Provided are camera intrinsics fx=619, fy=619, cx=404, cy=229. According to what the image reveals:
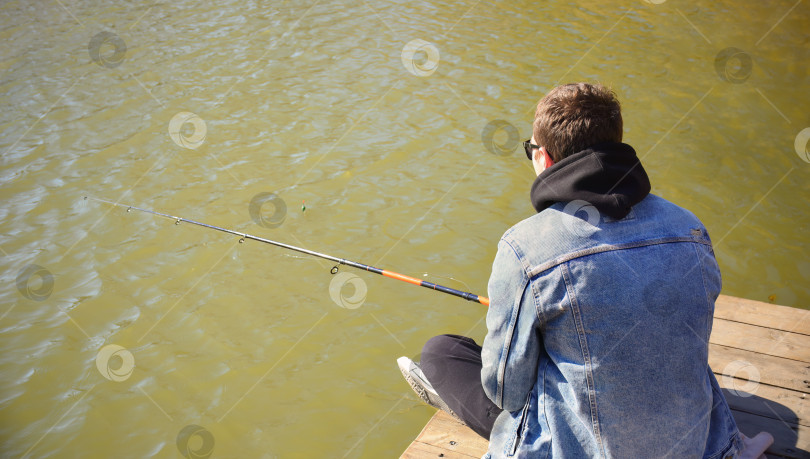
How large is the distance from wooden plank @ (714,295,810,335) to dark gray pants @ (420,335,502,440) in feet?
4.05

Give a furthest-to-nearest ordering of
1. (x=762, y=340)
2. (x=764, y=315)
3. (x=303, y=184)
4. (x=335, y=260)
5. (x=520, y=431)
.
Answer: (x=303, y=184)
(x=335, y=260)
(x=764, y=315)
(x=762, y=340)
(x=520, y=431)

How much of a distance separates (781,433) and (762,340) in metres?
0.52

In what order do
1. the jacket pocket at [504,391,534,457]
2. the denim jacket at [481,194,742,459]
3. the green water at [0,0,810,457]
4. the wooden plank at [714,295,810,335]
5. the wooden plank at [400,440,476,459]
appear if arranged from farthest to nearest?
the green water at [0,0,810,457] → the wooden plank at [714,295,810,335] → the wooden plank at [400,440,476,459] → the jacket pocket at [504,391,534,457] → the denim jacket at [481,194,742,459]

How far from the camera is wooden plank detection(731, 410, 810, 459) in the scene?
197 cm

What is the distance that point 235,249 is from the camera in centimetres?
392

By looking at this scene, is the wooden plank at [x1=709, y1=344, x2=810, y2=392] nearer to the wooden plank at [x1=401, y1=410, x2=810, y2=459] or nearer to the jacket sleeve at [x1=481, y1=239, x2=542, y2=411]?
the wooden plank at [x1=401, y1=410, x2=810, y2=459]

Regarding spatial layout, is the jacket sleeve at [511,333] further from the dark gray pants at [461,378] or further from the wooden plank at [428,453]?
the wooden plank at [428,453]

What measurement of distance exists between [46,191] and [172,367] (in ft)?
7.50

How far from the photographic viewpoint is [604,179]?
4.66ft

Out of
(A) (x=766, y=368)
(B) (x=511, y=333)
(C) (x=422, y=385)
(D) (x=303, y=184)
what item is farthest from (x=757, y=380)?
(D) (x=303, y=184)

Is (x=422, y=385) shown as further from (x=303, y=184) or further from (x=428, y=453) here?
(x=303, y=184)

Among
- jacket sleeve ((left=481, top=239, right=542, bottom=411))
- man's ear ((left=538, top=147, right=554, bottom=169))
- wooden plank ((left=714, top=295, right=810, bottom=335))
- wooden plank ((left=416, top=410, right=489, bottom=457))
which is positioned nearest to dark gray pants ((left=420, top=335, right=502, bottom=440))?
wooden plank ((left=416, top=410, right=489, bottom=457))

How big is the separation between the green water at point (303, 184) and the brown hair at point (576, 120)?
1.65 meters

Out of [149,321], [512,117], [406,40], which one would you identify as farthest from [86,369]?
[406,40]
